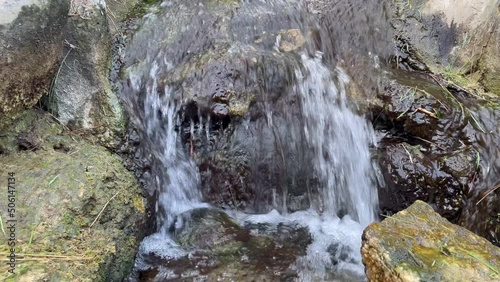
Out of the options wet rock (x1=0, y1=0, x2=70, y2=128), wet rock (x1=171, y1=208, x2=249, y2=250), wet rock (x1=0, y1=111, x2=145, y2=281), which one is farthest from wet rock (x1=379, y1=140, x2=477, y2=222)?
wet rock (x1=0, y1=0, x2=70, y2=128)

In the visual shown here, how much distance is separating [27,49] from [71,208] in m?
1.02

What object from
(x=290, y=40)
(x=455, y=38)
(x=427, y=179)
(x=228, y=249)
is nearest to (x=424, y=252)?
(x=427, y=179)

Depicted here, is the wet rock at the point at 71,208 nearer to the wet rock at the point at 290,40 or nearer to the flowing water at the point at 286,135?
the flowing water at the point at 286,135

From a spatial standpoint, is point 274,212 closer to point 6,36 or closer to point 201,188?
point 201,188

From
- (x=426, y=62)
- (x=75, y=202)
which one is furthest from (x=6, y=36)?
Answer: (x=426, y=62)

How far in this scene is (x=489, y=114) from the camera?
3.52 m

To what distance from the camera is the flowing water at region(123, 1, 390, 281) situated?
3.46 m

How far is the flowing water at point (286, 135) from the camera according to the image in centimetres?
346

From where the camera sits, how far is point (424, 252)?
2393 mm

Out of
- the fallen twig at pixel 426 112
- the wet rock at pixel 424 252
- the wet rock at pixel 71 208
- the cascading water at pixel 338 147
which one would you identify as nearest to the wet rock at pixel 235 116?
the cascading water at pixel 338 147

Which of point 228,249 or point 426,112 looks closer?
point 228,249

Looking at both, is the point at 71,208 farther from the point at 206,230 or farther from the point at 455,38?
the point at 455,38

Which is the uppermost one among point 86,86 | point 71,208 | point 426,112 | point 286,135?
point 86,86

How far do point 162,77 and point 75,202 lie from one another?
1.40m
